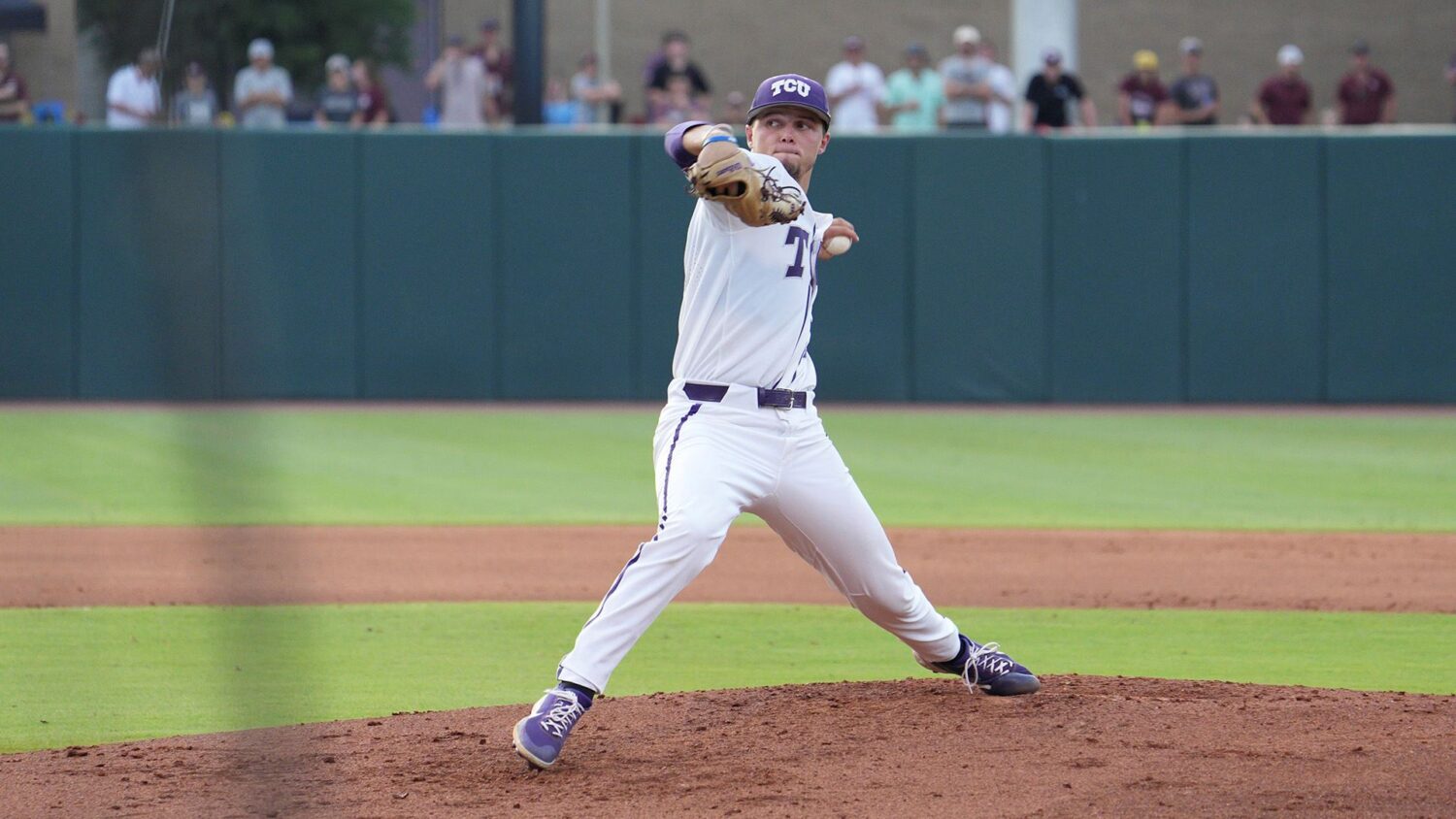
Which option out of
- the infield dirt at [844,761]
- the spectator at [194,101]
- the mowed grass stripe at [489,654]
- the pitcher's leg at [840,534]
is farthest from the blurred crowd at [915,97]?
the spectator at [194,101]

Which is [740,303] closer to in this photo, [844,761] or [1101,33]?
[844,761]

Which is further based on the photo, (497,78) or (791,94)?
(497,78)

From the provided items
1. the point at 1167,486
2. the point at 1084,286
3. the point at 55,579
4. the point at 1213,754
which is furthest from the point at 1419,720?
the point at 1084,286

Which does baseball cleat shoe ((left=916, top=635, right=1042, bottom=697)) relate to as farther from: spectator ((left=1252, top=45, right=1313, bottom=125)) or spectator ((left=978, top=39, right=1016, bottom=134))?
spectator ((left=1252, top=45, right=1313, bottom=125))

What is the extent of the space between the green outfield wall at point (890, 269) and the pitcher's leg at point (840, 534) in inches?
458

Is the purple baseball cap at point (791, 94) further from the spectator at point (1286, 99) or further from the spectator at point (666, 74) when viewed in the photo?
the spectator at point (1286, 99)

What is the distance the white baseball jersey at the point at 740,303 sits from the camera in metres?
4.98

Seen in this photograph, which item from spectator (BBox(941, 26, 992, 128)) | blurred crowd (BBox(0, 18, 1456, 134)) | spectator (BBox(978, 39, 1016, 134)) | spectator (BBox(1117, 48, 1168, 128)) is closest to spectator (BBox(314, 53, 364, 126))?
blurred crowd (BBox(0, 18, 1456, 134))

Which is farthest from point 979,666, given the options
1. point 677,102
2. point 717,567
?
point 677,102

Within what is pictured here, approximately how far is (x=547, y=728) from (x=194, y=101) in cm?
265

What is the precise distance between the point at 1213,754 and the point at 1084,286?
12243 millimetres

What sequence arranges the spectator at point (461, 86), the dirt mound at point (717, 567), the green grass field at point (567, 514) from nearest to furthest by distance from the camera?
the green grass field at point (567, 514) < the dirt mound at point (717, 567) < the spectator at point (461, 86)

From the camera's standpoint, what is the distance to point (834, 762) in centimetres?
495

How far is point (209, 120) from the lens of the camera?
2.50 metres
